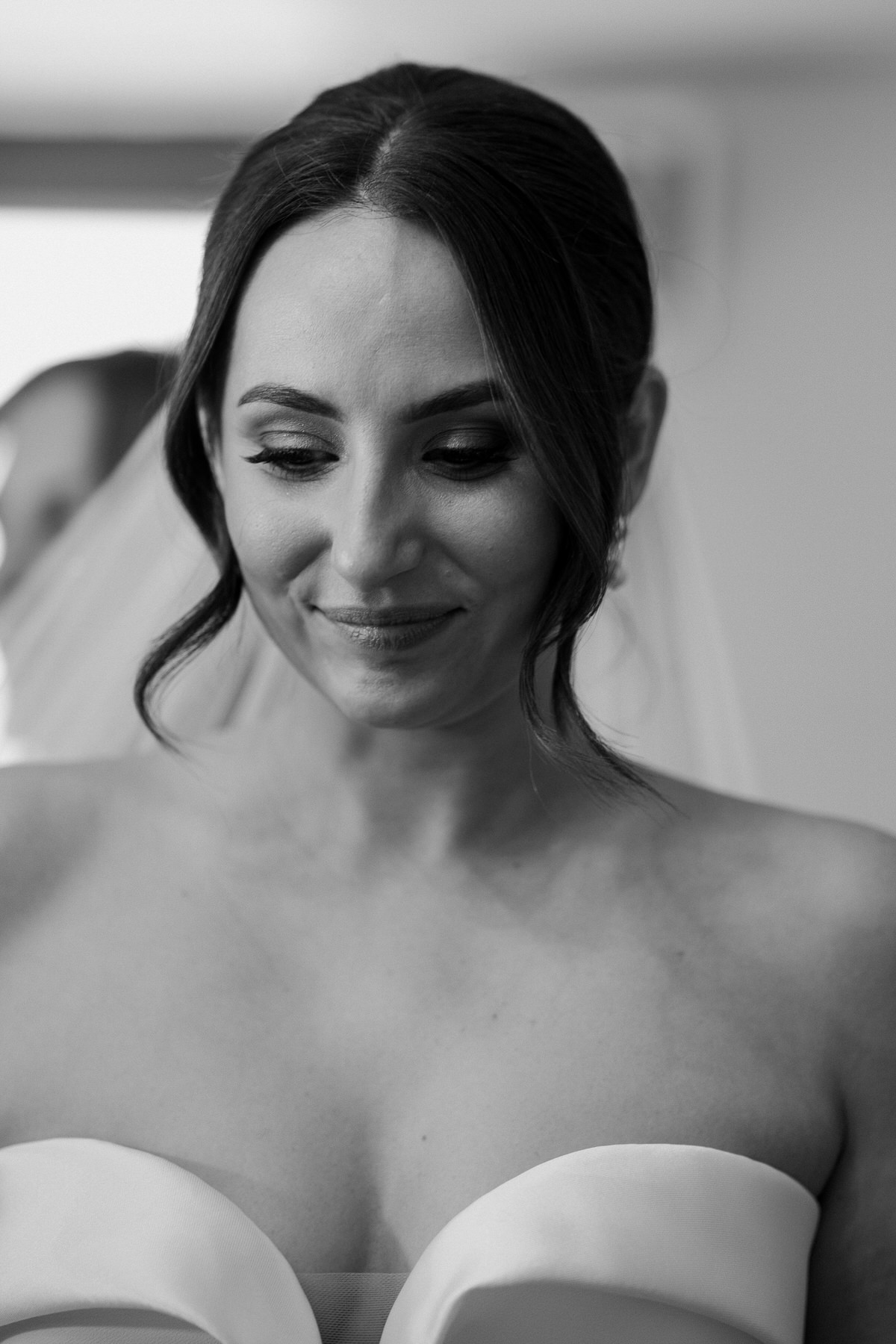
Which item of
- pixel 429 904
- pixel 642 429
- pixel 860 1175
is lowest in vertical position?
pixel 860 1175

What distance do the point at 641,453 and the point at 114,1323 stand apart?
642mm

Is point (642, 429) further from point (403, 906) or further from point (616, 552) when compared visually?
point (403, 906)

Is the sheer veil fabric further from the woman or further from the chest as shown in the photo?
the chest

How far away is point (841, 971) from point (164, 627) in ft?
2.42

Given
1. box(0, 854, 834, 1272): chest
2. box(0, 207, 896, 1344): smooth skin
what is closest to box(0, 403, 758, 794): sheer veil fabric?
box(0, 207, 896, 1344): smooth skin

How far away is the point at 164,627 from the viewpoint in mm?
1431

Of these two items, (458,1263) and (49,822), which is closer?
(458,1263)

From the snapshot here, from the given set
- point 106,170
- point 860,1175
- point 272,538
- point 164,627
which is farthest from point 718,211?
point 860,1175

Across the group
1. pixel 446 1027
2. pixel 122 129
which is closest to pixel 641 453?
pixel 446 1027

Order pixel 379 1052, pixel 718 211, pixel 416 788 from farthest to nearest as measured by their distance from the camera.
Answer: pixel 718 211
pixel 416 788
pixel 379 1052

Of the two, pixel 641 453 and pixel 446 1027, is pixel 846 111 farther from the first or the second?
pixel 446 1027

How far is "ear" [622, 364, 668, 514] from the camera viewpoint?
1.00 metres

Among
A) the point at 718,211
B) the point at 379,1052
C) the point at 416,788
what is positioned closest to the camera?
the point at 379,1052

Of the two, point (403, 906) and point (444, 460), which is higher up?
point (444, 460)
